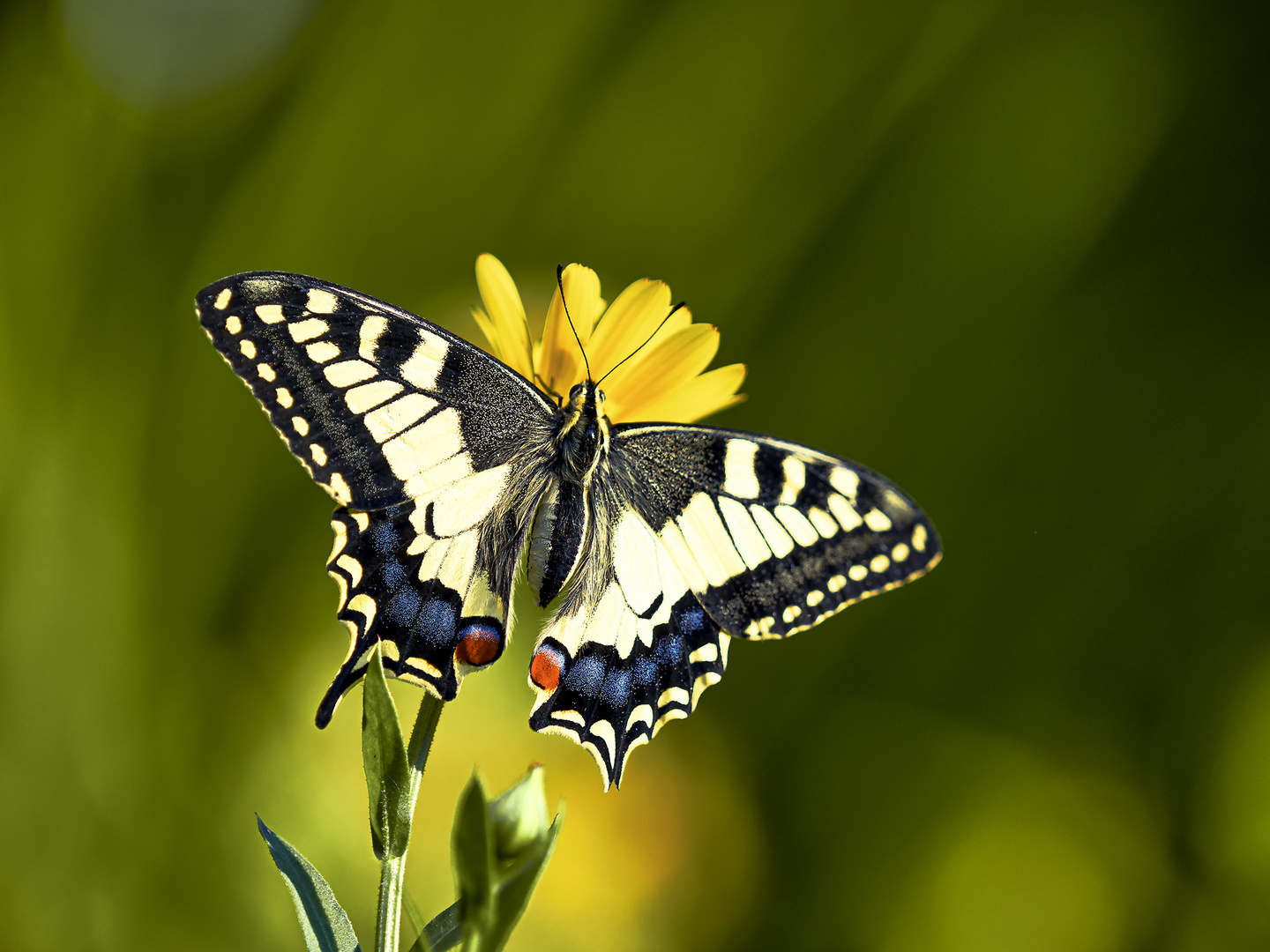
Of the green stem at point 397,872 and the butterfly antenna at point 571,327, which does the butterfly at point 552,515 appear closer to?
the butterfly antenna at point 571,327

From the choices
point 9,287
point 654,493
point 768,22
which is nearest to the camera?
point 654,493

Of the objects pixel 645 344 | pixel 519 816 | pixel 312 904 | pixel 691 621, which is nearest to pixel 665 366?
pixel 645 344

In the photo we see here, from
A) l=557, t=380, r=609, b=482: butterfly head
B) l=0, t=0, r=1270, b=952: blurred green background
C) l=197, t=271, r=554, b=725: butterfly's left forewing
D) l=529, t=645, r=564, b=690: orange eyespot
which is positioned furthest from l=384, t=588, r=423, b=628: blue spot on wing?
l=0, t=0, r=1270, b=952: blurred green background

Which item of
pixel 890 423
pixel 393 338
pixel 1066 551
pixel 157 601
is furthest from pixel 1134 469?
pixel 157 601

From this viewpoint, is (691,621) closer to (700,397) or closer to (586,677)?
(586,677)

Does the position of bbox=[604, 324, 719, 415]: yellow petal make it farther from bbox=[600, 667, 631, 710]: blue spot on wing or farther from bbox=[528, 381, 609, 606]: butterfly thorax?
bbox=[600, 667, 631, 710]: blue spot on wing

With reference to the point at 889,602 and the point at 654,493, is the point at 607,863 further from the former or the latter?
the point at 654,493
